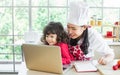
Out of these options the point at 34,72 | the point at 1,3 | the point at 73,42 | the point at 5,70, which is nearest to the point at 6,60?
the point at 5,70

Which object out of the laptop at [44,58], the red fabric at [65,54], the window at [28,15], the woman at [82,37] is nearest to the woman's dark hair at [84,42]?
the woman at [82,37]

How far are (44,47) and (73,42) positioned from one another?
0.51 meters

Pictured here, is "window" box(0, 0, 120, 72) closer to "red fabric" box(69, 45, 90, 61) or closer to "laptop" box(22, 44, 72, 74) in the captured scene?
"red fabric" box(69, 45, 90, 61)

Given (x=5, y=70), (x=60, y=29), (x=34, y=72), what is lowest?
(x=5, y=70)

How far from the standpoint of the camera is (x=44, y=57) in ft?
4.48

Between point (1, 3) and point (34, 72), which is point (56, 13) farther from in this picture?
point (34, 72)

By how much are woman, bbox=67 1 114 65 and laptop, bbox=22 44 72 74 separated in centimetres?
36

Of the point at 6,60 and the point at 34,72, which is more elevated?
the point at 34,72

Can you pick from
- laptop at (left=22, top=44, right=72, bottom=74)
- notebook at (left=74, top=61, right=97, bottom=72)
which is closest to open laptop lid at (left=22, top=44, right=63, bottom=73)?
laptop at (left=22, top=44, right=72, bottom=74)

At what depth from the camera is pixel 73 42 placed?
182 cm

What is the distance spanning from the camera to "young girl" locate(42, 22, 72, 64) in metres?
1.63

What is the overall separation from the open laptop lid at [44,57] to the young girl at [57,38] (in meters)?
0.25

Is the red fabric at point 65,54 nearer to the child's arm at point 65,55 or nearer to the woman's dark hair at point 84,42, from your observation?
the child's arm at point 65,55

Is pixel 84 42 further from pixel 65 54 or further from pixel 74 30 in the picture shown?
pixel 65 54
